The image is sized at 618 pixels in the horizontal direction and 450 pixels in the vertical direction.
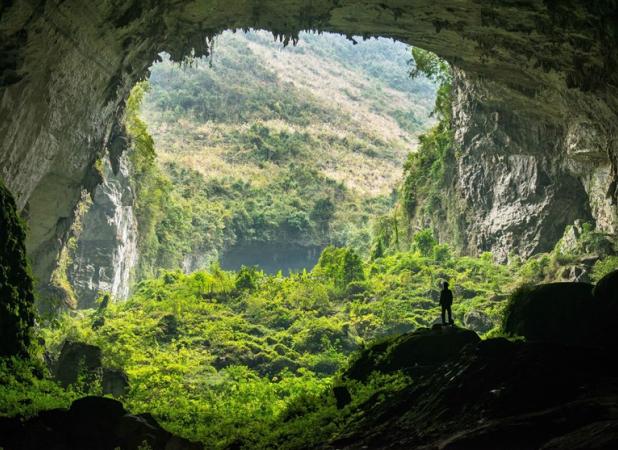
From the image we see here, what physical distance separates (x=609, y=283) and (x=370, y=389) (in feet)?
15.0

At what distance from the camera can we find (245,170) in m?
64.1

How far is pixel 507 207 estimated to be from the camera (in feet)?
96.8

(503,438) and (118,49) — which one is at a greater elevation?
(118,49)

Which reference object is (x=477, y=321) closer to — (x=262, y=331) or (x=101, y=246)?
(x=262, y=331)

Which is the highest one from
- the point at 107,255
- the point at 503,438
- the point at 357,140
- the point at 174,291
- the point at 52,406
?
the point at 357,140

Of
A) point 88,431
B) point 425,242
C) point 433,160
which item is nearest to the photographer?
point 88,431

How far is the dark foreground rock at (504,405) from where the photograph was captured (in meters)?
6.72

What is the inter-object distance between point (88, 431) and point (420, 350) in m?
6.17

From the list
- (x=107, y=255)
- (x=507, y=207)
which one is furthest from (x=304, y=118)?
(x=507, y=207)

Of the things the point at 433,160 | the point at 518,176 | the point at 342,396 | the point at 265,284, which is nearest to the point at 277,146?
the point at 433,160

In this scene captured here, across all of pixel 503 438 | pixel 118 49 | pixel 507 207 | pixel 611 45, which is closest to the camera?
pixel 503 438

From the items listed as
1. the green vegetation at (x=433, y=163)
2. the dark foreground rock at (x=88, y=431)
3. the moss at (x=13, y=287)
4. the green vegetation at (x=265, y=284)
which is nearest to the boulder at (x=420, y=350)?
the green vegetation at (x=265, y=284)

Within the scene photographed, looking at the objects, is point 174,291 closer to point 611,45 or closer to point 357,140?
point 611,45

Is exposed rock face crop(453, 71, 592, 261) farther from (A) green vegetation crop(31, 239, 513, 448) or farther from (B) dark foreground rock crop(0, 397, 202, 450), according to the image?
(B) dark foreground rock crop(0, 397, 202, 450)
